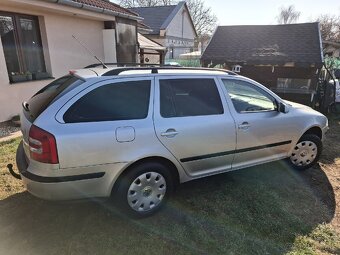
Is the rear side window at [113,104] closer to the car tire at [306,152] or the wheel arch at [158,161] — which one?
the wheel arch at [158,161]

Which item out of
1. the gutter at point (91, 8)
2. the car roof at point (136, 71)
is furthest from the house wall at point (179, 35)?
the car roof at point (136, 71)

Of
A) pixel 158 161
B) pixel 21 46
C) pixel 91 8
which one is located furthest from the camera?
pixel 91 8

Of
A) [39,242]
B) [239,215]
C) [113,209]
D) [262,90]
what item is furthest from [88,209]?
[262,90]

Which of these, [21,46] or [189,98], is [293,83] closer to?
[189,98]

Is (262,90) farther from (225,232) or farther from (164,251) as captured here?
(164,251)

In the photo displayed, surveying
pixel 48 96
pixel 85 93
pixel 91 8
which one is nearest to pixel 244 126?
pixel 85 93

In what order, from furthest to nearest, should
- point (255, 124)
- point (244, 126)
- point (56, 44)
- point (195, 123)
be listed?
1. point (56, 44)
2. point (255, 124)
3. point (244, 126)
4. point (195, 123)

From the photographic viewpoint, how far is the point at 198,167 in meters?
3.41

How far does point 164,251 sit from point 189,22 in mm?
33264

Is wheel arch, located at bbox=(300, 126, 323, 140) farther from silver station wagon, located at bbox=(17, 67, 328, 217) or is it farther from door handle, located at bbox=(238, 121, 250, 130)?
door handle, located at bbox=(238, 121, 250, 130)

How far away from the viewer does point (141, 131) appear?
2.84m

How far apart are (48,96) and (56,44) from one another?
5.85 meters

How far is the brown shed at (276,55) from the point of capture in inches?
390

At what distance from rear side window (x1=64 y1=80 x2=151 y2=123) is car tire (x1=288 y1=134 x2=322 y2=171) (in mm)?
2737
